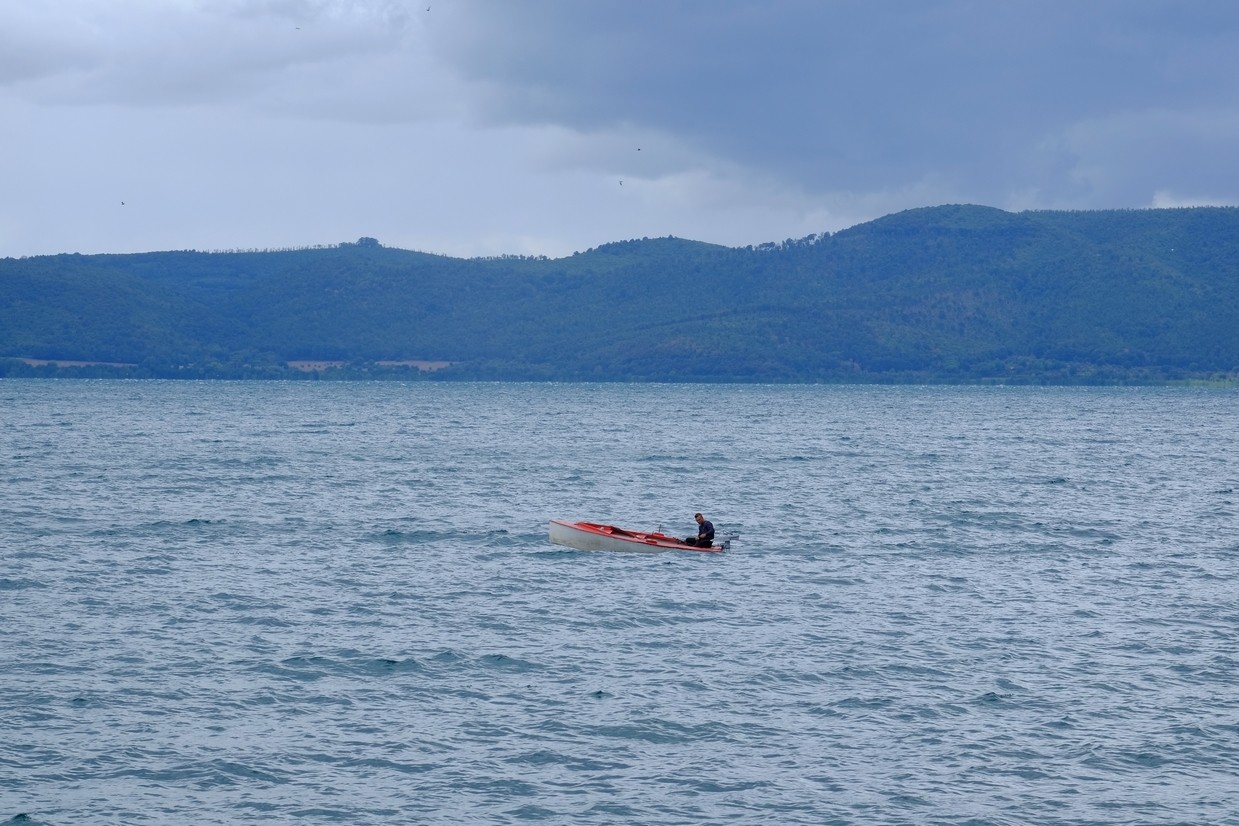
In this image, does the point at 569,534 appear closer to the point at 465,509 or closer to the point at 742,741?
the point at 465,509

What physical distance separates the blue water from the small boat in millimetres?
495

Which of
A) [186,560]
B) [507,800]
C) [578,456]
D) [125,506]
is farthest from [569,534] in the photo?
[578,456]

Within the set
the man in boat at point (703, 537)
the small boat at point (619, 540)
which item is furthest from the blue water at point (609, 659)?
the man in boat at point (703, 537)

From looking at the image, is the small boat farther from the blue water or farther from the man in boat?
the blue water

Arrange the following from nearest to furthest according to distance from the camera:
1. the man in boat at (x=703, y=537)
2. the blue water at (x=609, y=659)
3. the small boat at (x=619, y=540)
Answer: the blue water at (x=609, y=659), the man in boat at (x=703, y=537), the small boat at (x=619, y=540)

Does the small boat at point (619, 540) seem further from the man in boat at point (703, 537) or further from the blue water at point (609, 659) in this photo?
the blue water at point (609, 659)

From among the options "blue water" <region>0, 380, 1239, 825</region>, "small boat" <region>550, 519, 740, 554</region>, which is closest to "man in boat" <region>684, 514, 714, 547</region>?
"small boat" <region>550, 519, 740, 554</region>

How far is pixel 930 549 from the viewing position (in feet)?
190

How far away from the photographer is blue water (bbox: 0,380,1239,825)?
27.1m

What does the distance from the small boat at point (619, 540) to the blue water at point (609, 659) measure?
19.5 inches

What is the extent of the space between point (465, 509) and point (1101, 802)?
4691cm

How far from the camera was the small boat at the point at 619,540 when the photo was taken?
2160 inches

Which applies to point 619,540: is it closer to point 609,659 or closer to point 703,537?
point 703,537

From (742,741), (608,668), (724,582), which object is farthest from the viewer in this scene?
(724,582)
